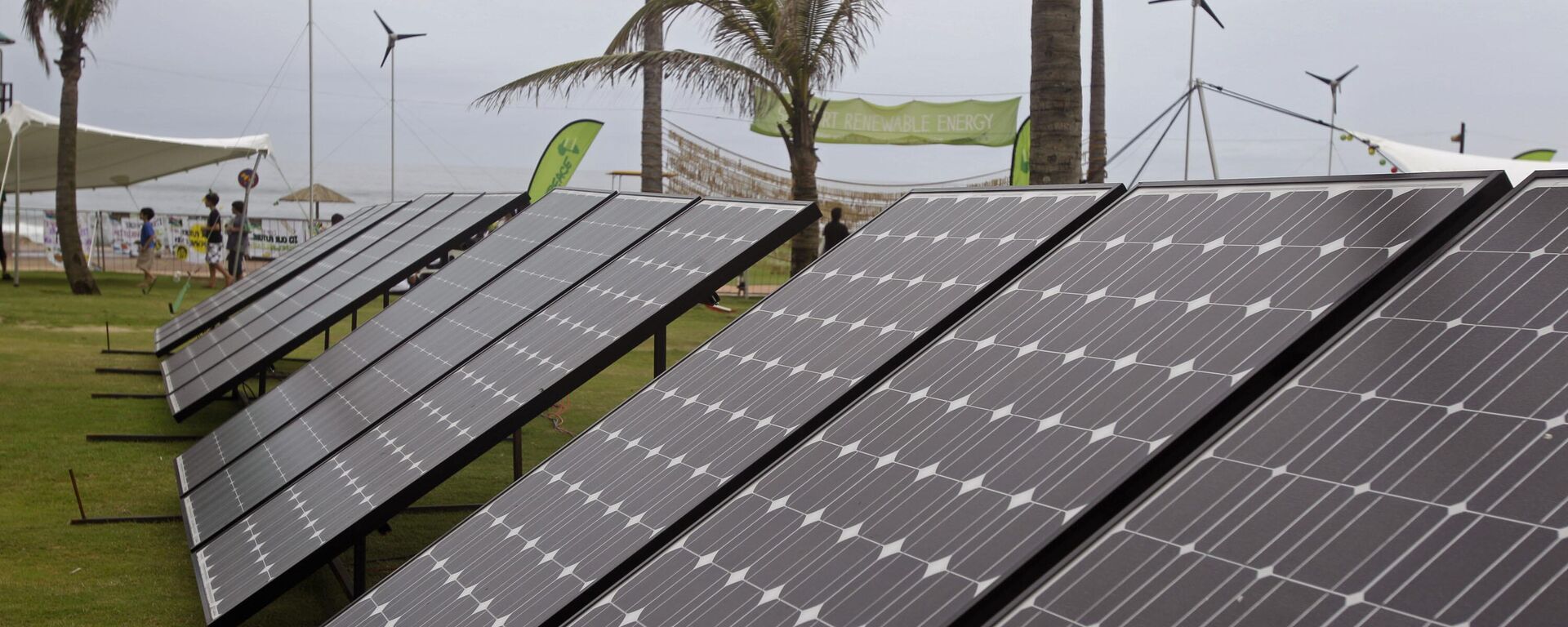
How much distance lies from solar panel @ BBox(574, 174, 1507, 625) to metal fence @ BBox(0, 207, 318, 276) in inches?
1111

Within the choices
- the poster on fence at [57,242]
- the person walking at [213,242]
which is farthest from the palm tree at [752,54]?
the poster on fence at [57,242]

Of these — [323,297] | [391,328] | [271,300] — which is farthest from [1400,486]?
[271,300]

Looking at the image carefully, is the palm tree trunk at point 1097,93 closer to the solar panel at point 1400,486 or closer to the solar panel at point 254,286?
the solar panel at point 254,286

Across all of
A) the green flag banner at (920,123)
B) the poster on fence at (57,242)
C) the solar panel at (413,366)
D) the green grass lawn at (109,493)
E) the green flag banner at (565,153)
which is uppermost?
the green flag banner at (920,123)

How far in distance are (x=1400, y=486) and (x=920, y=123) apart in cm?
3307

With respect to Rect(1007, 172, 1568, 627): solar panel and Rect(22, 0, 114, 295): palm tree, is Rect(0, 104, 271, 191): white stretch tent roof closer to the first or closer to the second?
Rect(22, 0, 114, 295): palm tree

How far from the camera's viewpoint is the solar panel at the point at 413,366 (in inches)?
229

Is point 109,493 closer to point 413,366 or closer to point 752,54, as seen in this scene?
point 413,366

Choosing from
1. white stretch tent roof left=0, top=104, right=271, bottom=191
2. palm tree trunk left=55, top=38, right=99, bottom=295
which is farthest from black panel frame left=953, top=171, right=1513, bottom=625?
white stretch tent roof left=0, top=104, right=271, bottom=191

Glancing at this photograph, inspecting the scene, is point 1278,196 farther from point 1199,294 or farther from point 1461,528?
point 1461,528

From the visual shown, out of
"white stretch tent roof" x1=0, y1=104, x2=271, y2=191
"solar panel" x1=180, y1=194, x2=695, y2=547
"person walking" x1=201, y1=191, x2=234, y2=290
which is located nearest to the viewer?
"solar panel" x1=180, y1=194, x2=695, y2=547

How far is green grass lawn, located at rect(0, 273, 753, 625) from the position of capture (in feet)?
19.5

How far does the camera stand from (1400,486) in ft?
7.54

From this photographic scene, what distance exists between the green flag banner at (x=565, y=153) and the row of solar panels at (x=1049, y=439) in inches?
514
